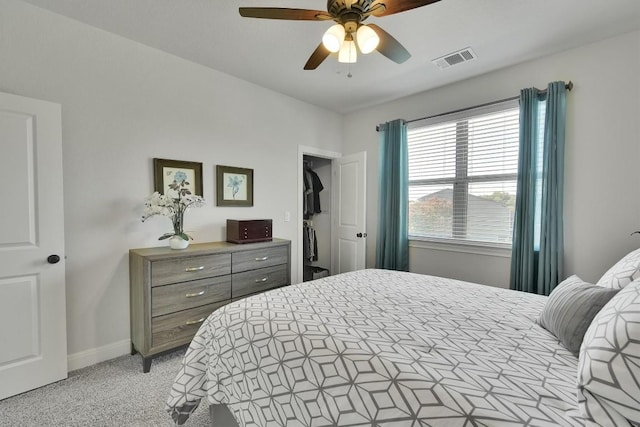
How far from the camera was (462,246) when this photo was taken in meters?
3.19

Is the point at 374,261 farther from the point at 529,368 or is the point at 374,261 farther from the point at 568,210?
the point at 529,368

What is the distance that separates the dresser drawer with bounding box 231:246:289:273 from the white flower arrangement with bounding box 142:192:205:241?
0.48 metres

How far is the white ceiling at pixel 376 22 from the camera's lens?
2.00 meters

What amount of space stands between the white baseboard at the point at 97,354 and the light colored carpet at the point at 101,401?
0.05 metres

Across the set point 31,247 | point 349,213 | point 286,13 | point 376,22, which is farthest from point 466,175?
point 31,247

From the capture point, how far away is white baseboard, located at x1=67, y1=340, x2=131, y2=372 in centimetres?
219

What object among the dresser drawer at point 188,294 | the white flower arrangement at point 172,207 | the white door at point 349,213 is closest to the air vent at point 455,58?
the white door at point 349,213

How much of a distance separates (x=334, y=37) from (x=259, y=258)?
1.98 metres

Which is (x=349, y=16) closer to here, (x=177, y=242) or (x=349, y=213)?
(x=177, y=242)

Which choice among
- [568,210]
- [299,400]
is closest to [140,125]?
[299,400]

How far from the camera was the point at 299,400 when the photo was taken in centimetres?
100

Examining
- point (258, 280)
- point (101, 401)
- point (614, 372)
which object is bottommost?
point (101, 401)

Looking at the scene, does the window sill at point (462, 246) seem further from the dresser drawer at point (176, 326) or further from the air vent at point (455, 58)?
the dresser drawer at point (176, 326)

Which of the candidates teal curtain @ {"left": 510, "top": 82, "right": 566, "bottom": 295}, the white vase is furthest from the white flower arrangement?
teal curtain @ {"left": 510, "top": 82, "right": 566, "bottom": 295}
